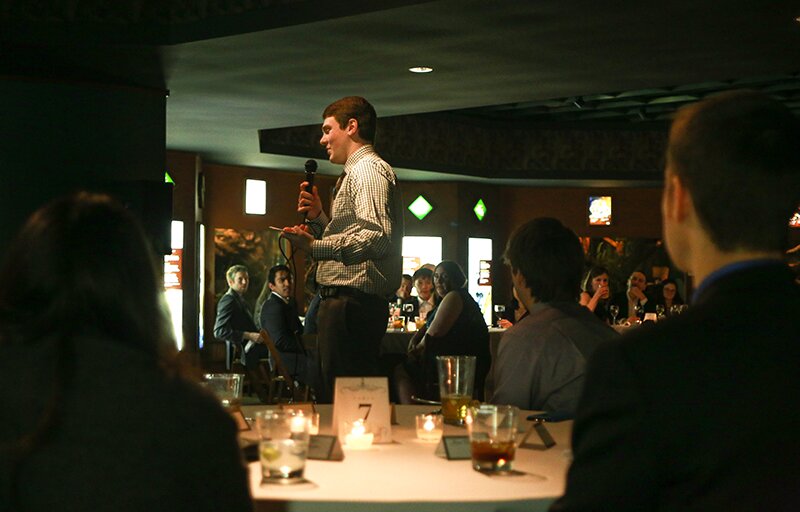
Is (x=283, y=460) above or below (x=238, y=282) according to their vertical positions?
below

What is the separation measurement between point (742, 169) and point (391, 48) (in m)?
5.32

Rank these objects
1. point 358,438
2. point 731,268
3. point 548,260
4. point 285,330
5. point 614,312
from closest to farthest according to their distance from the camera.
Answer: point 731,268 < point 358,438 < point 548,260 < point 285,330 < point 614,312

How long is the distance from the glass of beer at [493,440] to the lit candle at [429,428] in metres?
0.40

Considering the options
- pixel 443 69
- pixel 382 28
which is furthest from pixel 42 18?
pixel 443 69

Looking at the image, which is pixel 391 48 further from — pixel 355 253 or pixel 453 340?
pixel 355 253

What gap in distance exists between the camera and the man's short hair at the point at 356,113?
3783 millimetres

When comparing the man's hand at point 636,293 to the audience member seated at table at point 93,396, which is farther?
the man's hand at point 636,293

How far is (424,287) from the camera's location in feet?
34.3

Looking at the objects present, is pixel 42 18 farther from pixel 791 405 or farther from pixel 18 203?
pixel 791 405

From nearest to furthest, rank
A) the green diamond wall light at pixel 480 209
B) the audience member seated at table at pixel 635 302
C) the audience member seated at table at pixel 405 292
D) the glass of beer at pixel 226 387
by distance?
the glass of beer at pixel 226 387 → the audience member seated at table at pixel 635 302 → the audience member seated at table at pixel 405 292 → the green diamond wall light at pixel 480 209

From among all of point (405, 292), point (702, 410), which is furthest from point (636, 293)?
point (702, 410)

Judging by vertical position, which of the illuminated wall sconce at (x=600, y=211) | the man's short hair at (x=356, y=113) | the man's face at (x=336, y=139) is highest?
the illuminated wall sconce at (x=600, y=211)

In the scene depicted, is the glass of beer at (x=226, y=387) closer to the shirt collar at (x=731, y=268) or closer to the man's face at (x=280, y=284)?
the shirt collar at (x=731, y=268)

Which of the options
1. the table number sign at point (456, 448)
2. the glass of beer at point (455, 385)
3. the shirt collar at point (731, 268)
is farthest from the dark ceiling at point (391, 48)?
the shirt collar at point (731, 268)
